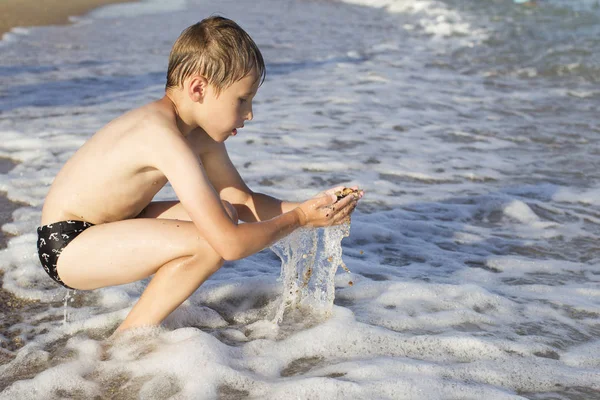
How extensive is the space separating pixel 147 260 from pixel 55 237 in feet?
1.43

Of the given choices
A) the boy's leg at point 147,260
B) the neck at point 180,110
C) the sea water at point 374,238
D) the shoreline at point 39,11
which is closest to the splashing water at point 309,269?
the sea water at point 374,238

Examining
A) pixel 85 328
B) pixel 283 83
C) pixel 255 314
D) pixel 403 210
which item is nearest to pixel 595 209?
pixel 403 210

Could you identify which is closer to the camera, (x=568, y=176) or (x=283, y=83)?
(x=568, y=176)

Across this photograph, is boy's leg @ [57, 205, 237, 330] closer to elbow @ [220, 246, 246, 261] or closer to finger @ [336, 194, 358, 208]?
elbow @ [220, 246, 246, 261]

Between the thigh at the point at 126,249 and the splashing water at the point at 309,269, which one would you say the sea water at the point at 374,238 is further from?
the thigh at the point at 126,249

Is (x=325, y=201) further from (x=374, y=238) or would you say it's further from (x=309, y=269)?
(x=374, y=238)

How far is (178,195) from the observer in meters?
2.84

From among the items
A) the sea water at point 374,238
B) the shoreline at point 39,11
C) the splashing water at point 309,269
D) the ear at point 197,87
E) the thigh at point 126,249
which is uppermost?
the ear at point 197,87

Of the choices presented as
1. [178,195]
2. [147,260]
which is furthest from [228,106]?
[147,260]

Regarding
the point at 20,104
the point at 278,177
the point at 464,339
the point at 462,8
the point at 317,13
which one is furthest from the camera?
the point at 462,8

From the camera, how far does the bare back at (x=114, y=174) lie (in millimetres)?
2961

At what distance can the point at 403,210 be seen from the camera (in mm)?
5031

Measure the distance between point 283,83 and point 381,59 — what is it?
2418mm

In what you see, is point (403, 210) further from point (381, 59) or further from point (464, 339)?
point (381, 59)
